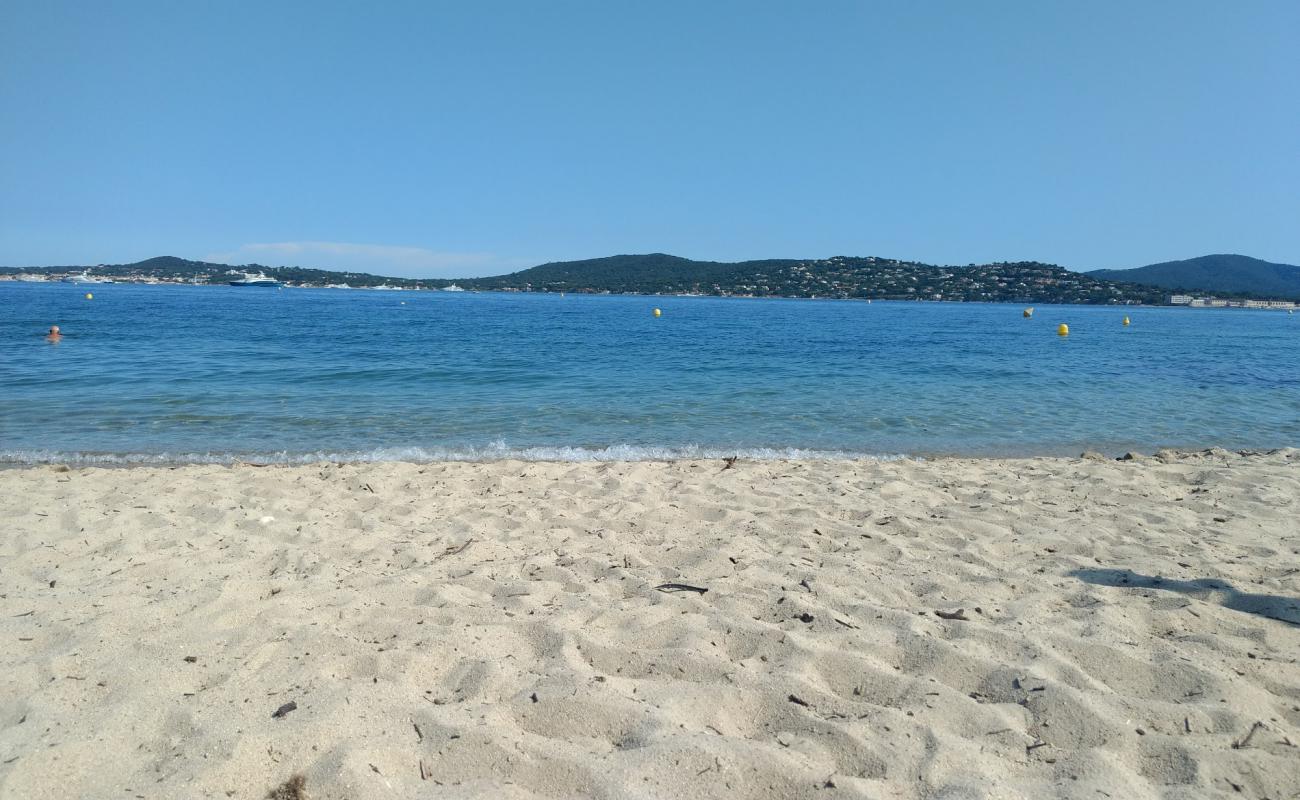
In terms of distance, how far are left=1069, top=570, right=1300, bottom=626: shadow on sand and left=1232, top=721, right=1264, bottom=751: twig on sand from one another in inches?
50.4

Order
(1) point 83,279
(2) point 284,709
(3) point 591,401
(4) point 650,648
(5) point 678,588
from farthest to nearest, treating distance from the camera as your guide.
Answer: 1. (1) point 83,279
2. (3) point 591,401
3. (5) point 678,588
4. (4) point 650,648
5. (2) point 284,709

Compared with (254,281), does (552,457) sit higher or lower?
lower

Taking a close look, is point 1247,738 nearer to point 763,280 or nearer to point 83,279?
point 763,280

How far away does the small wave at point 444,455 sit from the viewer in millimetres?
8773

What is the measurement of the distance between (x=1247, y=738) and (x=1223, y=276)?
17735 centimetres

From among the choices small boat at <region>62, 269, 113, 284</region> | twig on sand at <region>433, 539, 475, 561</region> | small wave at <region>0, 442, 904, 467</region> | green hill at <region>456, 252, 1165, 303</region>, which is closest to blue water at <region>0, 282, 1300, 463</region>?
small wave at <region>0, 442, 904, 467</region>

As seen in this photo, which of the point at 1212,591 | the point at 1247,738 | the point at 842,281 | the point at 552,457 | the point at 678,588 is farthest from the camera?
the point at 842,281

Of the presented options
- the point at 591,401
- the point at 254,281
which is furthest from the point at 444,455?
the point at 254,281

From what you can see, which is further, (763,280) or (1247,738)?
(763,280)

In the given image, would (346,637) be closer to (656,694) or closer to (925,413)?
(656,694)

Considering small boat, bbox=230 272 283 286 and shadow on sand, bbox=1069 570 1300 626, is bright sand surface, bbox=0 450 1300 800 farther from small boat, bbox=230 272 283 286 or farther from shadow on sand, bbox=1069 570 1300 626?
small boat, bbox=230 272 283 286

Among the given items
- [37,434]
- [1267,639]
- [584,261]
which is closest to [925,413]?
[1267,639]

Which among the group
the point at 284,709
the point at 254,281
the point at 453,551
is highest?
the point at 254,281

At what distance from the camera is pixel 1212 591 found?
13.1 ft
